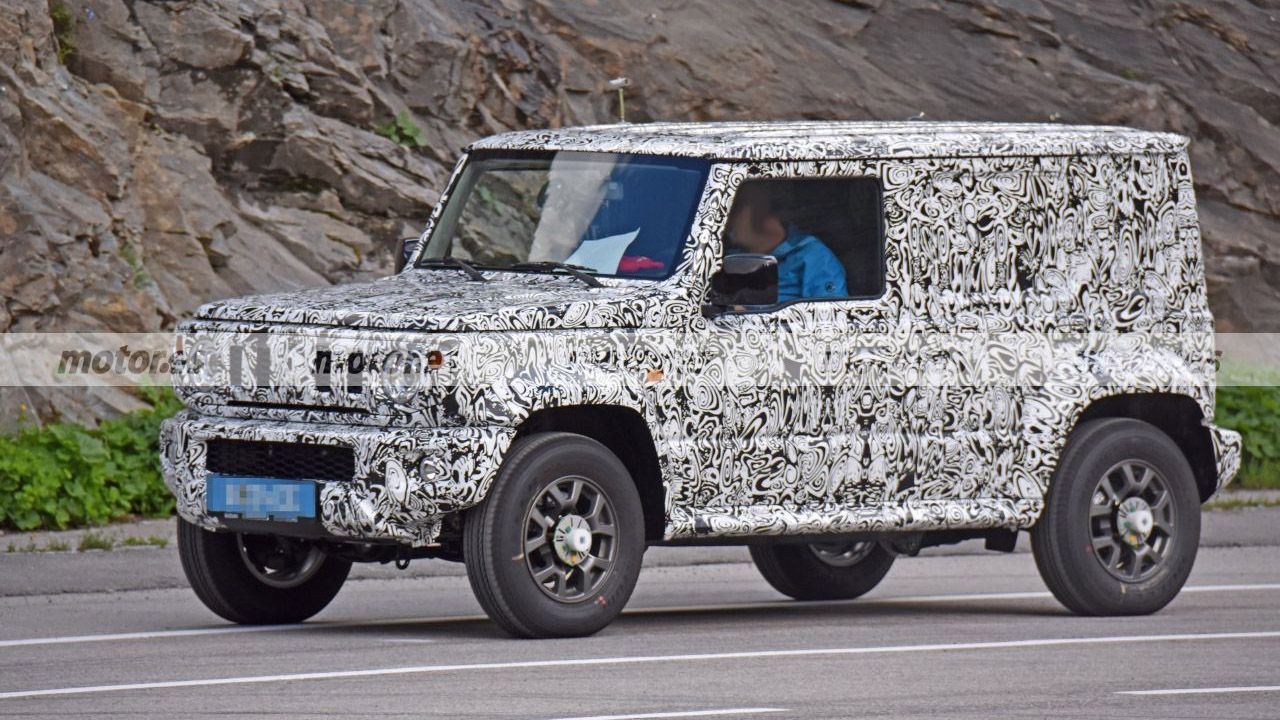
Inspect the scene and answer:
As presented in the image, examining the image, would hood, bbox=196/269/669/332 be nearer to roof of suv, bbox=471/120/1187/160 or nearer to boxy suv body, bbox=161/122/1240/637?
boxy suv body, bbox=161/122/1240/637

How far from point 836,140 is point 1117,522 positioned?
232 centimetres

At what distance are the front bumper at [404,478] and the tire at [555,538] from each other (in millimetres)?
135

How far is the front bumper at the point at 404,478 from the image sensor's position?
9.16 meters

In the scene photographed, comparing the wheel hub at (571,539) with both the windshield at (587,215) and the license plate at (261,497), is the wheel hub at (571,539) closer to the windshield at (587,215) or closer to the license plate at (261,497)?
the license plate at (261,497)

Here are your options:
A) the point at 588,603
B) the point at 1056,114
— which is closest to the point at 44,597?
the point at 588,603

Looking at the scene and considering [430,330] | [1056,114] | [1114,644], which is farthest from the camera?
[1056,114]

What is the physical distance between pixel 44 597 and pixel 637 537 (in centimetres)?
349

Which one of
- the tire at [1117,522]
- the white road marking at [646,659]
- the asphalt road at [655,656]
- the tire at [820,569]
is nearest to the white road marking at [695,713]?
the asphalt road at [655,656]

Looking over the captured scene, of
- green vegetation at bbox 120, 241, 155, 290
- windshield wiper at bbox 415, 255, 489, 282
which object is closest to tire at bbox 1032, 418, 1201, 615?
windshield wiper at bbox 415, 255, 489, 282

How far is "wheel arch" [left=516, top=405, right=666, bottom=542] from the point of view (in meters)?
9.82

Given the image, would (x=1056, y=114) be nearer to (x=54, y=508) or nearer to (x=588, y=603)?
(x=54, y=508)

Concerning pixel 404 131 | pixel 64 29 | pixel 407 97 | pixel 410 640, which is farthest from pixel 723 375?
pixel 407 97

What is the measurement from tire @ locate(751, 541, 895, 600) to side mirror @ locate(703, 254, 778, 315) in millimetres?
2491

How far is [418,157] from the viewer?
19156 millimetres
